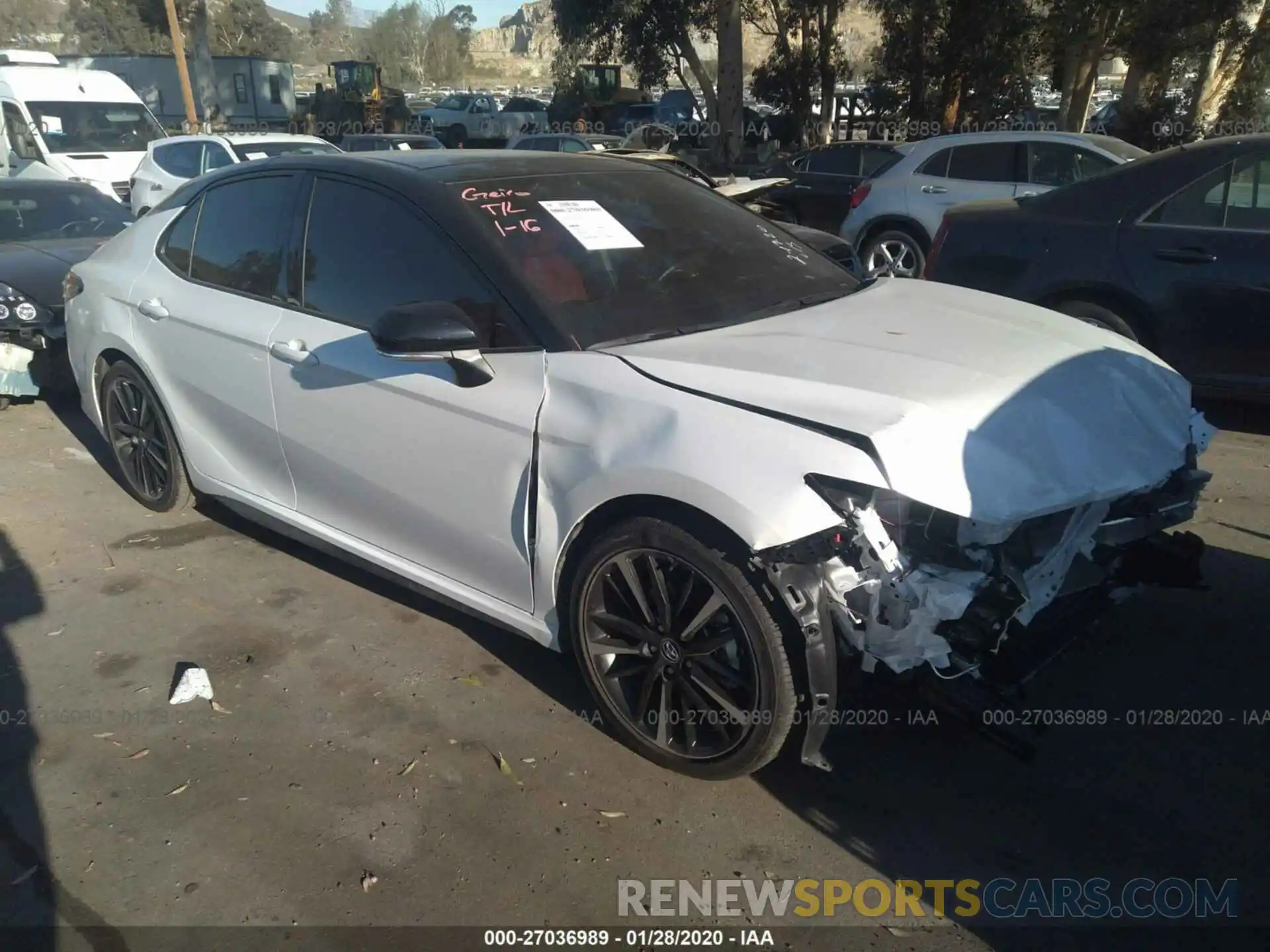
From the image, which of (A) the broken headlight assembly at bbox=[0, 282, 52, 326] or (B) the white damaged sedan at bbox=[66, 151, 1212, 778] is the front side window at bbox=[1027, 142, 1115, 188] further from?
(A) the broken headlight assembly at bbox=[0, 282, 52, 326]

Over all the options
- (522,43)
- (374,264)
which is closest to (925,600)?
(374,264)

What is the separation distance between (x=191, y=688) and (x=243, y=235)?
5.86ft

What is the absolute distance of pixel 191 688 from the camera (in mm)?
3523

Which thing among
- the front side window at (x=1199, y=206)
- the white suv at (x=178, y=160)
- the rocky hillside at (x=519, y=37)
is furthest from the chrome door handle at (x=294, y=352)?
the rocky hillside at (x=519, y=37)

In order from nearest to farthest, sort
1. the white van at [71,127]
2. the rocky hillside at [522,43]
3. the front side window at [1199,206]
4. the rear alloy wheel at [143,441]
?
the rear alloy wheel at [143,441], the front side window at [1199,206], the white van at [71,127], the rocky hillside at [522,43]

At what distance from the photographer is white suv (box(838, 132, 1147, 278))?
911 centimetres

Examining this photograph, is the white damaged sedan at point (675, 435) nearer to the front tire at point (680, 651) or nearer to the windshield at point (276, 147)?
the front tire at point (680, 651)

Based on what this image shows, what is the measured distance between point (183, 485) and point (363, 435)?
1.73 meters

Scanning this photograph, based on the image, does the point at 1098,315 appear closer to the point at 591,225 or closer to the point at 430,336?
the point at 591,225

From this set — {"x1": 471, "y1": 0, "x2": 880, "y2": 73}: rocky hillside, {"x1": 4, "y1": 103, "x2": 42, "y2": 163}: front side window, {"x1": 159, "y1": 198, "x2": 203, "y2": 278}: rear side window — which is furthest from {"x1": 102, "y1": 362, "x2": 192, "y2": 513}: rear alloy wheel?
{"x1": 471, "y1": 0, "x2": 880, "y2": 73}: rocky hillside

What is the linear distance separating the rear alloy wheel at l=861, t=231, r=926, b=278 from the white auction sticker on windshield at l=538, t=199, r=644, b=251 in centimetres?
678

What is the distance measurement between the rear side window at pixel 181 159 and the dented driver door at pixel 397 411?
11455mm

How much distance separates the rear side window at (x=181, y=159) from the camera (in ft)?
45.2

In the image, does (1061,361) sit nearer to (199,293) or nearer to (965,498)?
(965,498)
